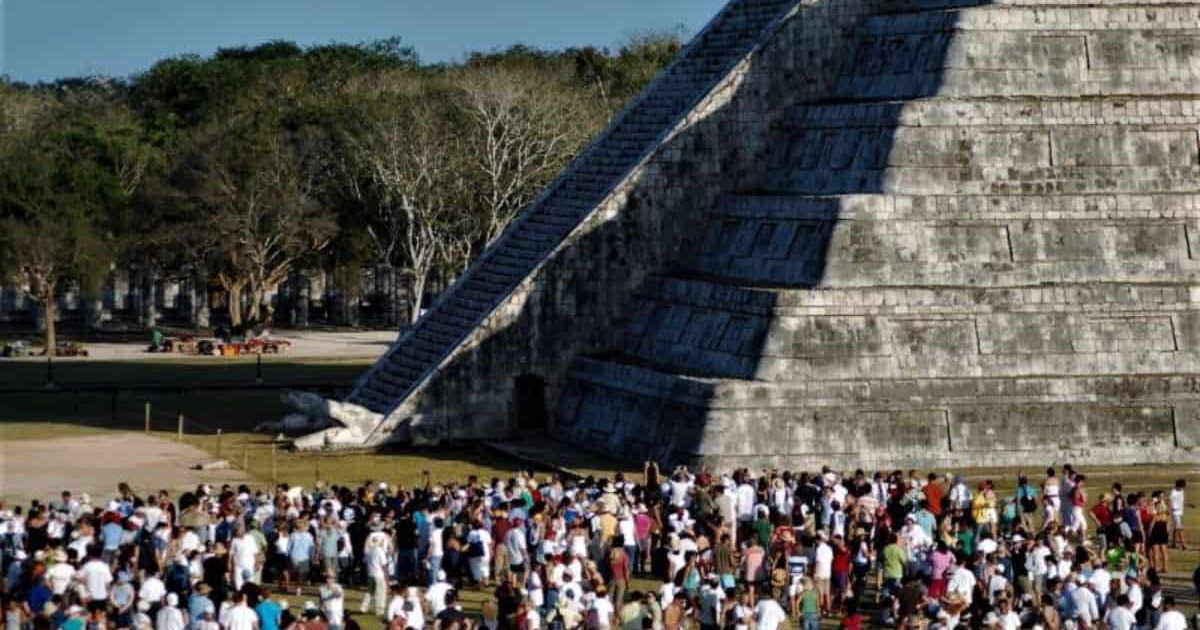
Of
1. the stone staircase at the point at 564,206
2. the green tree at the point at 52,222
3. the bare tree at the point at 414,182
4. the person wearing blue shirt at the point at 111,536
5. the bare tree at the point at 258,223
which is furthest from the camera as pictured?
the bare tree at the point at 414,182

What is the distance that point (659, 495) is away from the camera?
4834cm

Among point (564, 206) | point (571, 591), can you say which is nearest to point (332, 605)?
point (571, 591)

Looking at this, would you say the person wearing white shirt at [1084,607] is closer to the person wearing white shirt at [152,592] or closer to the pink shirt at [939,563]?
the pink shirt at [939,563]

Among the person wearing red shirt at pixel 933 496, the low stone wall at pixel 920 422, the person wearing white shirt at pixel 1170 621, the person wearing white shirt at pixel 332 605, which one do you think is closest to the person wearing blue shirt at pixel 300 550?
the person wearing white shirt at pixel 332 605

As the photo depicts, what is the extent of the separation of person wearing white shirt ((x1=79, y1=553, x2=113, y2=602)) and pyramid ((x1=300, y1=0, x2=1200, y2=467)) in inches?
800

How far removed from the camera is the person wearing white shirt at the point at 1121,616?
120 feet

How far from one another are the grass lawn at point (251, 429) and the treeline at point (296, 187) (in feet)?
35.6

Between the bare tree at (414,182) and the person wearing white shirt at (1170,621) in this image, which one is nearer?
the person wearing white shirt at (1170,621)

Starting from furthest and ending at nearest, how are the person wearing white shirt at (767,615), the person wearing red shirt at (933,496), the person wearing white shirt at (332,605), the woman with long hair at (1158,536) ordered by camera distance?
the person wearing red shirt at (933,496) < the woman with long hair at (1158,536) < the person wearing white shirt at (332,605) < the person wearing white shirt at (767,615)

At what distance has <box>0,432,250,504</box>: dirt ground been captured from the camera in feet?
183

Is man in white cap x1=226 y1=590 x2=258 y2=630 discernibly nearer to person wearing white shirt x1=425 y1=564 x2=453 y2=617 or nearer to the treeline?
person wearing white shirt x1=425 y1=564 x2=453 y2=617

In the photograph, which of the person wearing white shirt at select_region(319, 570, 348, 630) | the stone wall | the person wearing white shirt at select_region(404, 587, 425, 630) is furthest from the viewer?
the stone wall

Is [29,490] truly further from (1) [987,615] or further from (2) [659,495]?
(1) [987,615]

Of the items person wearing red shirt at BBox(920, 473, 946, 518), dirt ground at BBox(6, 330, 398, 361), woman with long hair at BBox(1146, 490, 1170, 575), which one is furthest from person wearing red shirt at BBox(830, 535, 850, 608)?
dirt ground at BBox(6, 330, 398, 361)
